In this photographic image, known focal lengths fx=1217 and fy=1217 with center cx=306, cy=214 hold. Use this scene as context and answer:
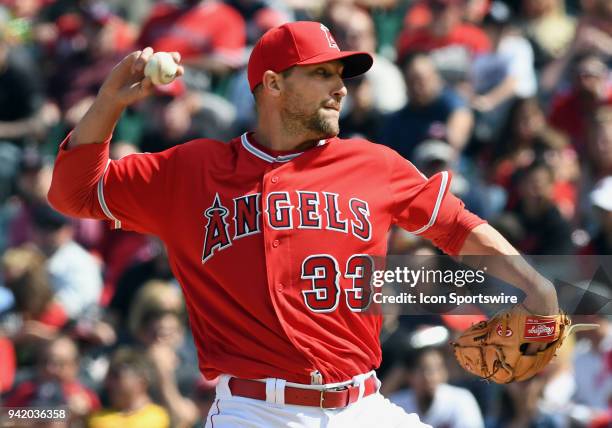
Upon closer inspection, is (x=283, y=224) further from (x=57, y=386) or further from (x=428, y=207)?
(x=57, y=386)

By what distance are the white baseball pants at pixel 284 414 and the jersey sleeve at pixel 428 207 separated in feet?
2.13

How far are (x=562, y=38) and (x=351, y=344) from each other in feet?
19.6

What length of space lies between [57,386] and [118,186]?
10.6 ft

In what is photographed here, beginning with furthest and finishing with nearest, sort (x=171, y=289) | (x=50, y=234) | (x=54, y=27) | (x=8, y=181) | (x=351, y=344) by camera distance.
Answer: (x=54, y=27) < (x=8, y=181) < (x=50, y=234) < (x=171, y=289) < (x=351, y=344)

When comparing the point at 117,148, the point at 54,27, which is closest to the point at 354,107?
the point at 117,148

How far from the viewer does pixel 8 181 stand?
388 inches

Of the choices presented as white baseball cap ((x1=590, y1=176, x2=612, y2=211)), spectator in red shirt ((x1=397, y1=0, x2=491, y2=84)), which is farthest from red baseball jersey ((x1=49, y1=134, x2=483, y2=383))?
spectator in red shirt ((x1=397, y1=0, x2=491, y2=84))

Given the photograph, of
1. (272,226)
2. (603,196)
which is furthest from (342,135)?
(272,226)

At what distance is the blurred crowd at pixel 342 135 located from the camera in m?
7.48

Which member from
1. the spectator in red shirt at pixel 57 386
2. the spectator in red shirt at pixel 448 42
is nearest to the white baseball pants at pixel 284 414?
the spectator in red shirt at pixel 57 386

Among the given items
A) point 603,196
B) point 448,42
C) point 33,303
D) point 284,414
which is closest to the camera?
point 284,414

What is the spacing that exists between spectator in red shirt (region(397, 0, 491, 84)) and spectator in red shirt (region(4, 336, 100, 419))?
3681mm

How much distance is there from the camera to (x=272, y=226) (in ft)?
15.1

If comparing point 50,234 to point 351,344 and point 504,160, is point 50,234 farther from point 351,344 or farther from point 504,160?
point 351,344
